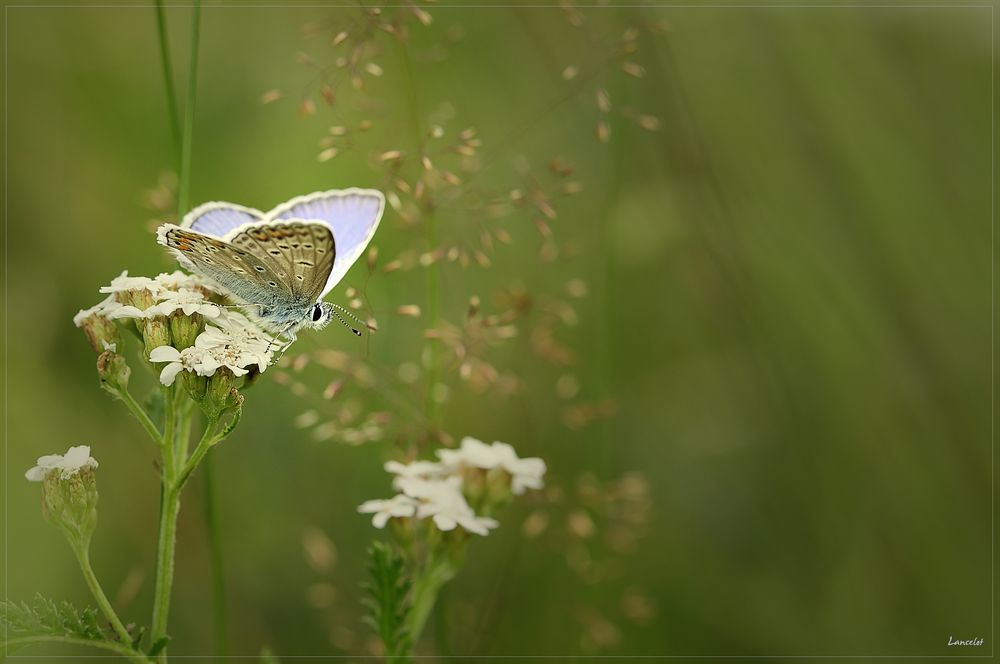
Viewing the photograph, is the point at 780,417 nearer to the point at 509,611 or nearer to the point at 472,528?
the point at 509,611

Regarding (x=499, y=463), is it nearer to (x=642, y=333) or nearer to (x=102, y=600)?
(x=102, y=600)

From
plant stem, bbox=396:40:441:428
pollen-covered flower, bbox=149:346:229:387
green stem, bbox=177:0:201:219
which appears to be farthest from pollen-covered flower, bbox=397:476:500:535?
green stem, bbox=177:0:201:219

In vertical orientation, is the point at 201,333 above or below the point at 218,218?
below

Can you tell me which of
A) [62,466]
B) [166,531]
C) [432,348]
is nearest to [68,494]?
[62,466]

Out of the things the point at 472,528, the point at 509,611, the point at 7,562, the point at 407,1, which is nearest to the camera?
the point at 472,528

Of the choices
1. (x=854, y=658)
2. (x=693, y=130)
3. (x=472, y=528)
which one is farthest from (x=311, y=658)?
(x=693, y=130)

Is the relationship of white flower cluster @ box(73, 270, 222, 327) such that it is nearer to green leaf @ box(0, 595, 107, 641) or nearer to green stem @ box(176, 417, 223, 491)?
green stem @ box(176, 417, 223, 491)

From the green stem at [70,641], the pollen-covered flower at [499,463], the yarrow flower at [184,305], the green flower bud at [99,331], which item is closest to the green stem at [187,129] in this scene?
the yarrow flower at [184,305]
